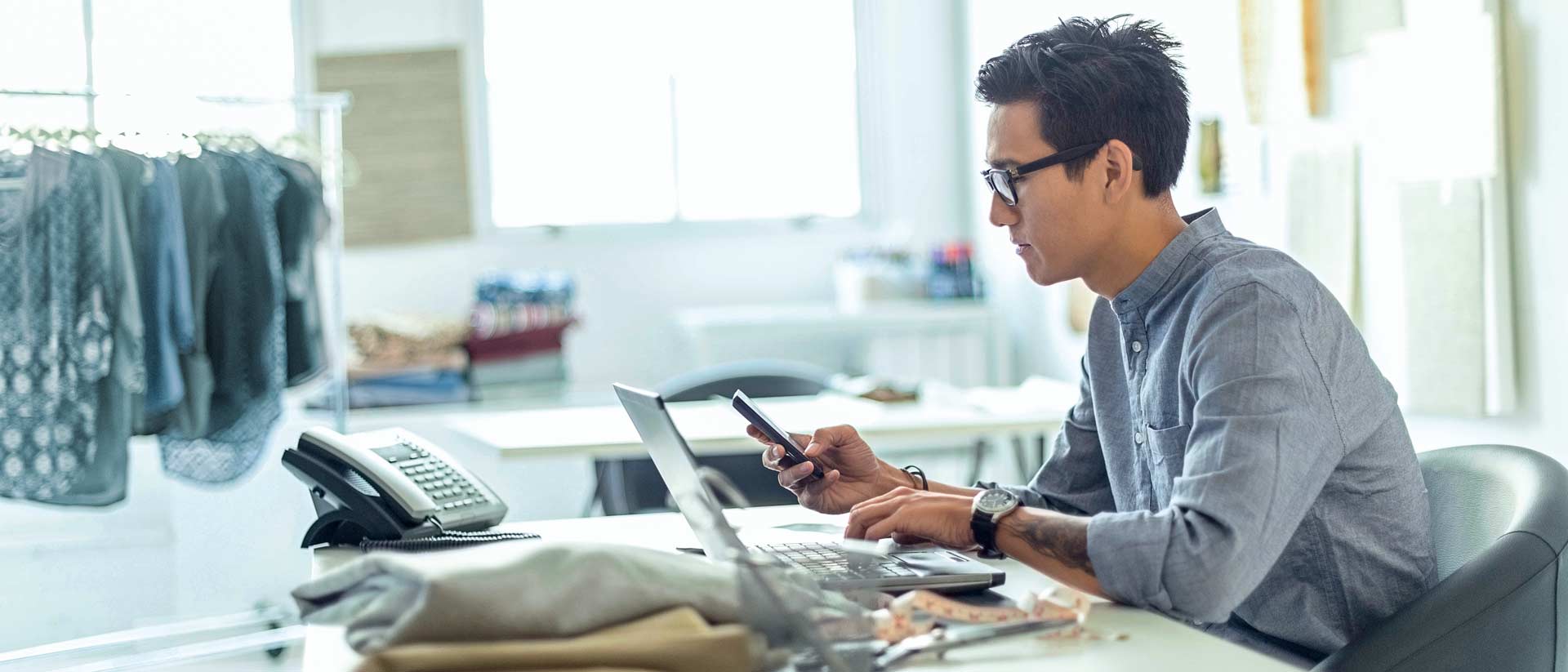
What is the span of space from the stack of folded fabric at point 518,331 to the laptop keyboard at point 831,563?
3.52m

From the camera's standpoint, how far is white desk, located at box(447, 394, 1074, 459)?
9.81 ft

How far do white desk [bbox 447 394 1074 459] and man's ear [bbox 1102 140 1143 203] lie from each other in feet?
4.53

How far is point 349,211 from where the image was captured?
17.7 ft

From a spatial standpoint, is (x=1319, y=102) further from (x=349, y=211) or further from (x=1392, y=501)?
(x=349, y=211)

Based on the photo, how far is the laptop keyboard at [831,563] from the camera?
A: 1.41 meters

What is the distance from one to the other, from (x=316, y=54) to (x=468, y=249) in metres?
0.94

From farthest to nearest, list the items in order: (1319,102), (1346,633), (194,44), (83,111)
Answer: (194,44)
(83,111)
(1319,102)
(1346,633)

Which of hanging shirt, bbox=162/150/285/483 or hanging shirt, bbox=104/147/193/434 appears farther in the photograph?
hanging shirt, bbox=162/150/285/483

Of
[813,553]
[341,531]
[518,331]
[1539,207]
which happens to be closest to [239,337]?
[518,331]

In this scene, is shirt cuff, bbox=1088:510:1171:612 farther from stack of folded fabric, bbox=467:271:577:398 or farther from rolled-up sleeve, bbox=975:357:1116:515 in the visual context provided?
stack of folded fabric, bbox=467:271:577:398

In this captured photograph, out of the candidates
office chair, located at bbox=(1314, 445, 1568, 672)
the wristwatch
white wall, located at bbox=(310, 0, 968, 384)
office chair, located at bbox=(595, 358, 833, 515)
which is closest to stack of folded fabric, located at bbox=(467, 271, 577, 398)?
white wall, located at bbox=(310, 0, 968, 384)

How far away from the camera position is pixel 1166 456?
156 cm

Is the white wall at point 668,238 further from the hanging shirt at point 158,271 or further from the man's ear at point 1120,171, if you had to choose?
the man's ear at point 1120,171

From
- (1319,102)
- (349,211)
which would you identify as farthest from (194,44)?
(1319,102)
